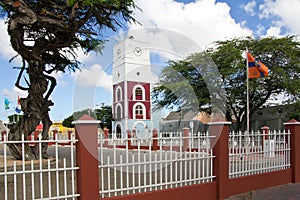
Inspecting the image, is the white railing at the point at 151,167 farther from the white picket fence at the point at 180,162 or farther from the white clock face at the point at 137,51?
the white clock face at the point at 137,51

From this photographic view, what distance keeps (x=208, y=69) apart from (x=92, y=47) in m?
8.78

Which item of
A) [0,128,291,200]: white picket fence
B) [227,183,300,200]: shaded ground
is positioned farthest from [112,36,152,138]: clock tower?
[227,183,300,200]: shaded ground

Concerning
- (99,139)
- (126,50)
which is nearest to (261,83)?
(126,50)

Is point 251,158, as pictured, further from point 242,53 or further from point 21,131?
point 242,53

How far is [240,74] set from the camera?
64.4ft

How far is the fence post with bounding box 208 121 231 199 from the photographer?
5746 millimetres

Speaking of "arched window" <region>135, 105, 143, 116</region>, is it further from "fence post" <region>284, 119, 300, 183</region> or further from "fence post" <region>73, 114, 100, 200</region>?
"fence post" <region>73, 114, 100, 200</region>

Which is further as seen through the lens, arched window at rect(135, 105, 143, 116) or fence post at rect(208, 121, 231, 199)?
arched window at rect(135, 105, 143, 116)

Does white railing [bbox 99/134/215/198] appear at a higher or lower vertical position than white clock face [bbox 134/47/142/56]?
lower

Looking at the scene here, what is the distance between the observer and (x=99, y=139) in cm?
457

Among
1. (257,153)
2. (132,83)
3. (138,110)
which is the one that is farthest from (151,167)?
(138,110)

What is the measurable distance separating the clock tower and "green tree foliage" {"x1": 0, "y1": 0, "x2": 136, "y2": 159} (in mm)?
1457

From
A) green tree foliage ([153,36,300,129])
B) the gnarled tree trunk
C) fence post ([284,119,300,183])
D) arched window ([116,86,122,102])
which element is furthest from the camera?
green tree foliage ([153,36,300,129])

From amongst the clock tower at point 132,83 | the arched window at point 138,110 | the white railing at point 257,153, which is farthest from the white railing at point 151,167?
the arched window at point 138,110
